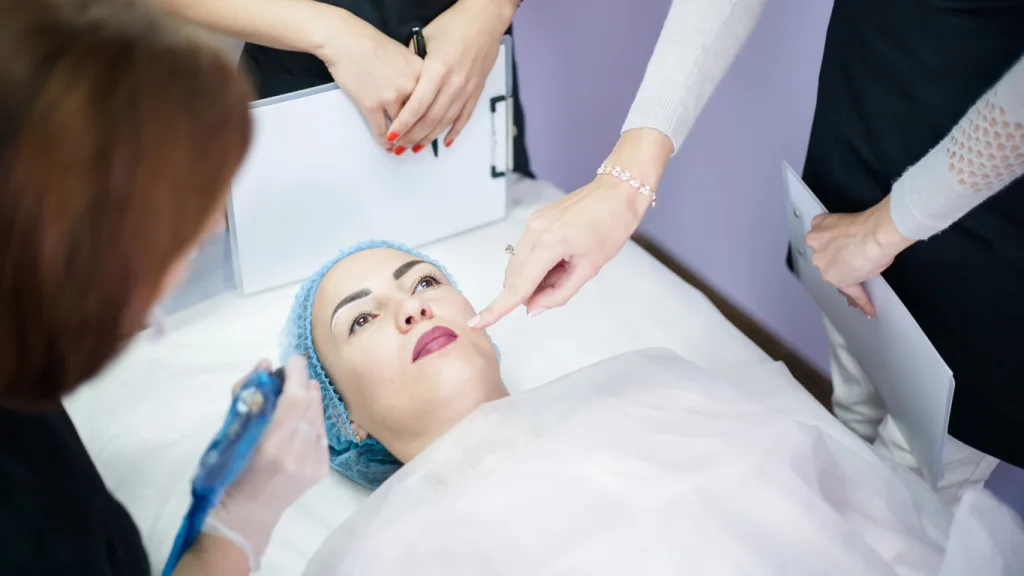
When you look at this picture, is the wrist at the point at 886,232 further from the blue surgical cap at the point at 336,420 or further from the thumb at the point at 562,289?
the blue surgical cap at the point at 336,420

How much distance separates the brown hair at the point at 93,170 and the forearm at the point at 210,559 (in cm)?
31

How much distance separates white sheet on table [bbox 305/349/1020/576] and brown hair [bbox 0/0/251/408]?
501 mm

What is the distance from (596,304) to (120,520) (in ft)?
3.18

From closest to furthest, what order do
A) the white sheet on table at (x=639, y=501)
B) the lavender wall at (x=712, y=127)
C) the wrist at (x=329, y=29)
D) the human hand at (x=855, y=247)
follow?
the white sheet on table at (x=639, y=501), the human hand at (x=855, y=247), the wrist at (x=329, y=29), the lavender wall at (x=712, y=127)

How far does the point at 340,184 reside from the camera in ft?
4.66

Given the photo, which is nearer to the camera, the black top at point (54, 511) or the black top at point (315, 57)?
the black top at point (54, 511)

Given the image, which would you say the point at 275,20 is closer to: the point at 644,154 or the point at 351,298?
the point at 351,298

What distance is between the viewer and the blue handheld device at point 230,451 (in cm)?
75

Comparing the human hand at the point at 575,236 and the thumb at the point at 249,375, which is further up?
the human hand at the point at 575,236

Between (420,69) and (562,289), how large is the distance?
53 cm

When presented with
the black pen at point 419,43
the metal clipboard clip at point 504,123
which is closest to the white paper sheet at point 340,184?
the metal clipboard clip at point 504,123

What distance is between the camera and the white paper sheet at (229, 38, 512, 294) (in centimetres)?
133

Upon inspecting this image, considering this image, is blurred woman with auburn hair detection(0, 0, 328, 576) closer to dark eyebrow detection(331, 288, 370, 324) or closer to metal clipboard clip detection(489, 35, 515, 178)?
dark eyebrow detection(331, 288, 370, 324)

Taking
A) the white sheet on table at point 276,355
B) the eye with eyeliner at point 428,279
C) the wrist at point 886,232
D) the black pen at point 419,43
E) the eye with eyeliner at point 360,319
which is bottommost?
the white sheet on table at point 276,355
